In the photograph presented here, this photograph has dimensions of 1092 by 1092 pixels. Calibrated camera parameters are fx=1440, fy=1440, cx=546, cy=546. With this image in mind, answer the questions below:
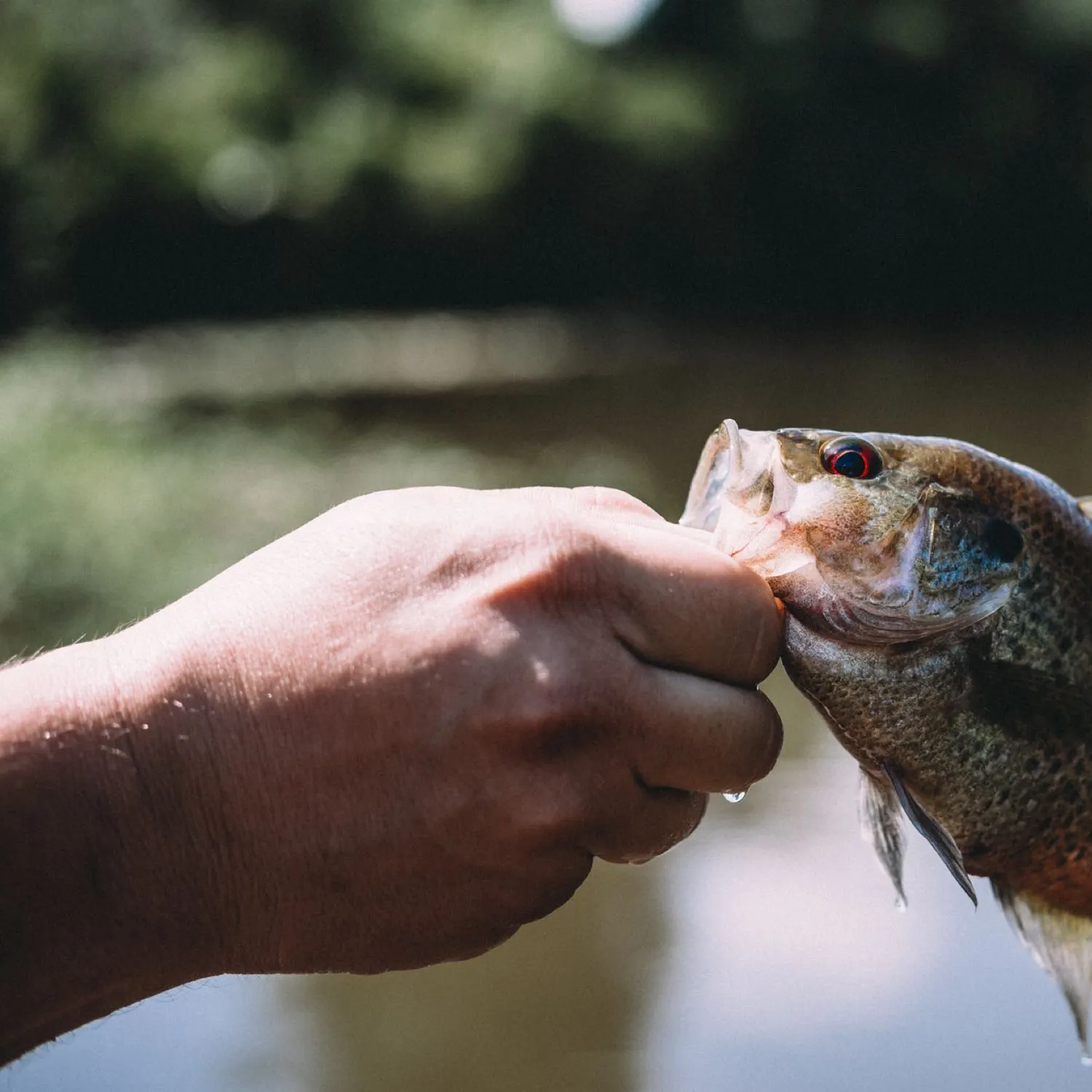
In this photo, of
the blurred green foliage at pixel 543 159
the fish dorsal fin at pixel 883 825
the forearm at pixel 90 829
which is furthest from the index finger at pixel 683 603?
the blurred green foliage at pixel 543 159

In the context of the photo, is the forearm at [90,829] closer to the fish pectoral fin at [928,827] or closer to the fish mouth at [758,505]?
the fish mouth at [758,505]

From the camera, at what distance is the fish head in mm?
2191

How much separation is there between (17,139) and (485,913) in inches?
875

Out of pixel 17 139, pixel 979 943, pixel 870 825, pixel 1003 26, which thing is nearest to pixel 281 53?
pixel 17 139

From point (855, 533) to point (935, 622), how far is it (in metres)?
0.19

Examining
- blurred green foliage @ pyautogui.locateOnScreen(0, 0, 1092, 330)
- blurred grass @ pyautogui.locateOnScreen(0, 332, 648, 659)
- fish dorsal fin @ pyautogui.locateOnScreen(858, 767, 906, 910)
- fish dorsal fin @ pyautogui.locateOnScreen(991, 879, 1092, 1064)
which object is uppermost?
fish dorsal fin @ pyautogui.locateOnScreen(858, 767, 906, 910)

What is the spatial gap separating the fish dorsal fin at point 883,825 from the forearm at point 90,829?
1.13 m

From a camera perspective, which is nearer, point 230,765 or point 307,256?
point 230,765

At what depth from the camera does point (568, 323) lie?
83.3 feet

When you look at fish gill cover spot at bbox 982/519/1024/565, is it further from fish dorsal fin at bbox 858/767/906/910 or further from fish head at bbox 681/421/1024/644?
fish dorsal fin at bbox 858/767/906/910

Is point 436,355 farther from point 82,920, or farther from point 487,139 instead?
point 82,920

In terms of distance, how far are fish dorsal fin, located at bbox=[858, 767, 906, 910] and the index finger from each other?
0.47 metres

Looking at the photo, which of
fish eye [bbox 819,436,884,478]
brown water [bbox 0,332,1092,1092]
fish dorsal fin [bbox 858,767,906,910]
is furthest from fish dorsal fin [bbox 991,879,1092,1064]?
brown water [bbox 0,332,1092,1092]

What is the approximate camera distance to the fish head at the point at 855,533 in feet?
7.19
